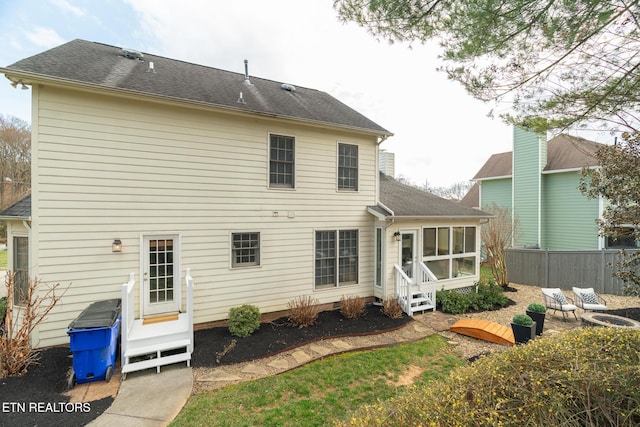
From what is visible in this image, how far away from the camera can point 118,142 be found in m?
5.78

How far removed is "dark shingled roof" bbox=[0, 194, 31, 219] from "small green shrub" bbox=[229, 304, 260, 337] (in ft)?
14.1

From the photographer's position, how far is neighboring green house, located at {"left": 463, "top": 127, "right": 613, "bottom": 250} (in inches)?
532

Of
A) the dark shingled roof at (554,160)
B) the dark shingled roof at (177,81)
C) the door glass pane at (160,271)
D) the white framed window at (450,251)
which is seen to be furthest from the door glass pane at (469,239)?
the door glass pane at (160,271)

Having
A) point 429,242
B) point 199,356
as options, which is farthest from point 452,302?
point 199,356

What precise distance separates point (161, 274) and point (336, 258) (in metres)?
4.53

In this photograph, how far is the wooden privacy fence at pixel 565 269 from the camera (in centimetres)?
1041

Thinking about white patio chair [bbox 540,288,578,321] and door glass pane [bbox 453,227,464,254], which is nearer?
white patio chair [bbox 540,288,578,321]

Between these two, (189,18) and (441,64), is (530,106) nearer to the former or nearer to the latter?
(441,64)

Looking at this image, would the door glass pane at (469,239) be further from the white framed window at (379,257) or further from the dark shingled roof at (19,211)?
the dark shingled roof at (19,211)

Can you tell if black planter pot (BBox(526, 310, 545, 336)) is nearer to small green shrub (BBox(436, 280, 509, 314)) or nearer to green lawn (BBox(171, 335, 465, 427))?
small green shrub (BBox(436, 280, 509, 314))

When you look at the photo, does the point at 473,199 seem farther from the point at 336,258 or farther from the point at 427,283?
the point at 336,258

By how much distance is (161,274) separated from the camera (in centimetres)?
619

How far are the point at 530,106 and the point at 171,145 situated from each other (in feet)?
24.2

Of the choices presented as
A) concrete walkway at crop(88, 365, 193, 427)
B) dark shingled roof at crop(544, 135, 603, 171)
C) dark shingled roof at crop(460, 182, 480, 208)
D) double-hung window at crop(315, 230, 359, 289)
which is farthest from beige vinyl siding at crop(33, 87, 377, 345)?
dark shingled roof at crop(460, 182, 480, 208)
